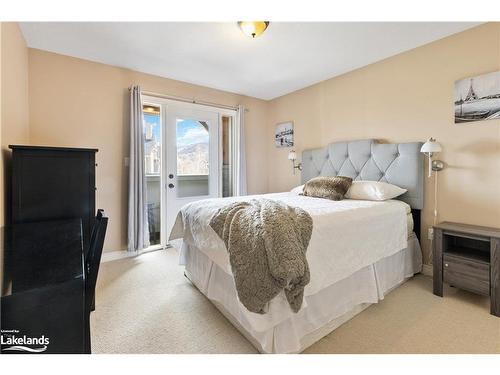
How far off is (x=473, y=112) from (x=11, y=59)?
159 inches

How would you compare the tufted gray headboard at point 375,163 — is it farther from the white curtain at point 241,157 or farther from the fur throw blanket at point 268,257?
the fur throw blanket at point 268,257

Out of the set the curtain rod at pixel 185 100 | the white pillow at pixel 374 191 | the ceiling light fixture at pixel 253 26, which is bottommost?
the white pillow at pixel 374 191

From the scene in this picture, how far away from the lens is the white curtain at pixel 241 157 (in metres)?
4.09

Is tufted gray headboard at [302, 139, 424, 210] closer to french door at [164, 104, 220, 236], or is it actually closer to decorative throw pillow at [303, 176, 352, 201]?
decorative throw pillow at [303, 176, 352, 201]

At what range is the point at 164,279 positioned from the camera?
8.27ft

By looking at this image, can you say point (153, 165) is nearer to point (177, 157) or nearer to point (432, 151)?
point (177, 157)

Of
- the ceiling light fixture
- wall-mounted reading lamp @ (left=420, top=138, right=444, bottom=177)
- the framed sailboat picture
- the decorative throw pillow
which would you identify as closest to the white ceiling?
the ceiling light fixture

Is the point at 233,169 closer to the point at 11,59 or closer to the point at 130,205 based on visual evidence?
the point at 130,205

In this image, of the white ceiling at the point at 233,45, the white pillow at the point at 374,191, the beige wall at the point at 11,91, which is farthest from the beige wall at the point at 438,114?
the beige wall at the point at 11,91

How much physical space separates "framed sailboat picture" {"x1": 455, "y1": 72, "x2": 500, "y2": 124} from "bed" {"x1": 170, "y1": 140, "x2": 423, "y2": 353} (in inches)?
19.0

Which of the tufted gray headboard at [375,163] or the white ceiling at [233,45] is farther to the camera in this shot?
the tufted gray headboard at [375,163]

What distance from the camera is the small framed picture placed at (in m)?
4.10

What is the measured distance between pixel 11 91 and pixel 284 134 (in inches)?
134

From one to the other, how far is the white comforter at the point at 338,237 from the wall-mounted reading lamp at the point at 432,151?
0.51 meters
